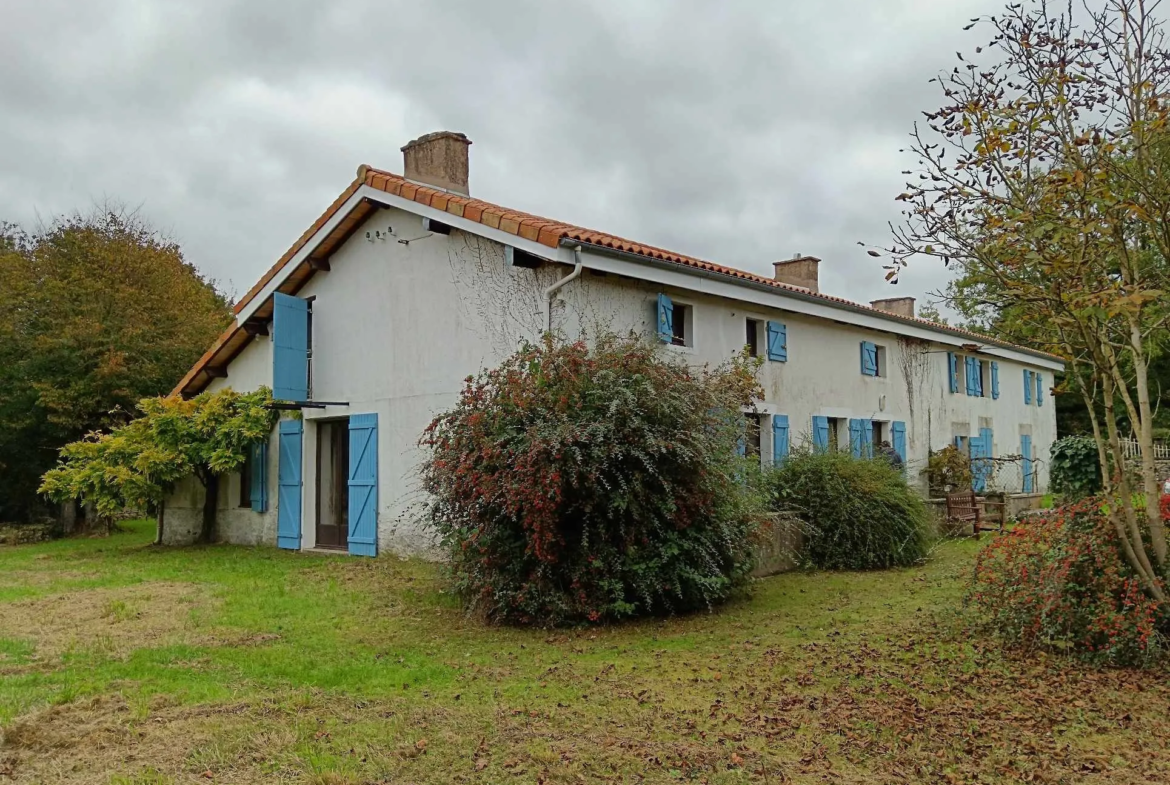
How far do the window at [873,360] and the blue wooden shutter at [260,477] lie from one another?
438 inches

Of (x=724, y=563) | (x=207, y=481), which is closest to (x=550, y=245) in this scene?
(x=724, y=563)

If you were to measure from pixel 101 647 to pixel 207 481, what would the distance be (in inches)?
357

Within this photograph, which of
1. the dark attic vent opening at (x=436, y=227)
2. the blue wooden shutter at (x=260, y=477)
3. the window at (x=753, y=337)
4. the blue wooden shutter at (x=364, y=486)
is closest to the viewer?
the dark attic vent opening at (x=436, y=227)

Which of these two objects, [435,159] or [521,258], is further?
[435,159]

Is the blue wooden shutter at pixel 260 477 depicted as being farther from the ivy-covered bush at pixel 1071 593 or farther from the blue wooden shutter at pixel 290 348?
the ivy-covered bush at pixel 1071 593

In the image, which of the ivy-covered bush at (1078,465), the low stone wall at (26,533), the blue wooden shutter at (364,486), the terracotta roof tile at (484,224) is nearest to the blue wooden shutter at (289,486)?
the blue wooden shutter at (364,486)

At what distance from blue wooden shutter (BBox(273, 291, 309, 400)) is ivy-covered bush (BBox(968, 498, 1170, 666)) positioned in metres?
10.3

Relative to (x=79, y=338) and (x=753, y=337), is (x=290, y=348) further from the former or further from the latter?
(x=79, y=338)

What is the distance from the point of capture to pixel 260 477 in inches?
586

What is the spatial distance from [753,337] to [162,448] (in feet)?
32.5

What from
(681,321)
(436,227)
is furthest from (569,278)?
(681,321)

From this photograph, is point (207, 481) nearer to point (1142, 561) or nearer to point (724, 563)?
point (724, 563)

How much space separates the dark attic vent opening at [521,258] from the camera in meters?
10.8

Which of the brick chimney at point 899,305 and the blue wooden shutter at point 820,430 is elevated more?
the brick chimney at point 899,305
